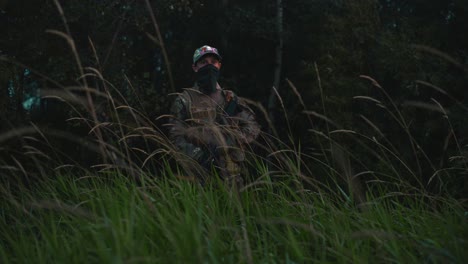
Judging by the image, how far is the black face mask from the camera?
5.68m

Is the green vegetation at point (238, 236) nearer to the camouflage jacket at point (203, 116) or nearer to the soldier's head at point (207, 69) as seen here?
the camouflage jacket at point (203, 116)

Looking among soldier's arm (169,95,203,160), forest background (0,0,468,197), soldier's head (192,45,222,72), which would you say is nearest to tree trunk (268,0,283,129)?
forest background (0,0,468,197)

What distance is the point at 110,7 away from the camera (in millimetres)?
15477

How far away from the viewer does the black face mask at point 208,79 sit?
568 cm

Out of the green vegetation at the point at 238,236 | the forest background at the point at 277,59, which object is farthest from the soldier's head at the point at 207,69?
the forest background at the point at 277,59

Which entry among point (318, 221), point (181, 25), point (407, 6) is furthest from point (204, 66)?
point (407, 6)

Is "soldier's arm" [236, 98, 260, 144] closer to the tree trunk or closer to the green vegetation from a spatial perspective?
the green vegetation

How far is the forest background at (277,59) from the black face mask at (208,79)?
4254 millimetres

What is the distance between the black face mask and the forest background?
A: 4.25 meters

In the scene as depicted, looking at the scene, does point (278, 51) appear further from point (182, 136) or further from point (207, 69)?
point (182, 136)

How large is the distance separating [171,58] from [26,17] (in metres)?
10.5

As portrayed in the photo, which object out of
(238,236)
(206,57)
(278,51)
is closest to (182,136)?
(206,57)

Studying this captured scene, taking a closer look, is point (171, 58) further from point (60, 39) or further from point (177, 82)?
point (60, 39)

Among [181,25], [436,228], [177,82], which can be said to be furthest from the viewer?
[181,25]
